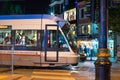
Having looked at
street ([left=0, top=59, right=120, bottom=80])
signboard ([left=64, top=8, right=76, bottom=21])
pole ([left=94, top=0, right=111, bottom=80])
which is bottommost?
street ([left=0, top=59, right=120, bottom=80])

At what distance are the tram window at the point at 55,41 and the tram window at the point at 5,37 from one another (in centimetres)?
253

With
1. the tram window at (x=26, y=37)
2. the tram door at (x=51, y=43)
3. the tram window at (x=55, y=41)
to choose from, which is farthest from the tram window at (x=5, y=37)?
the tram window at (x=55, y=41)

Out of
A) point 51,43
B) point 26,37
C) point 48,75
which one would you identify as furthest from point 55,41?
point 48,75

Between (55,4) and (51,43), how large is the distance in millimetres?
50831

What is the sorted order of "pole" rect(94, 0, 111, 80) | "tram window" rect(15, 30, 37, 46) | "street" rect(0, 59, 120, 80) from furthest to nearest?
1. "tram window" rect(15, 30, 37, 46)
2. "street" rect(0, 59, 120, 80)
3. "pole" rect(94, 0, 111, 80)

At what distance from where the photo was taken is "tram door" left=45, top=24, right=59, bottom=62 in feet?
68.6

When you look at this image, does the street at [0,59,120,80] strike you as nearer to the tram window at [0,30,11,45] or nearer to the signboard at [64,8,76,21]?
the tram window at [0,30,11,45]

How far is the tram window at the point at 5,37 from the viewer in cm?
2191

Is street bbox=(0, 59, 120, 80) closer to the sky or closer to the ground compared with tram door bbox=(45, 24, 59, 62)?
closer to the ground

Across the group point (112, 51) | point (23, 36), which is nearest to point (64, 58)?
point (23, 36)

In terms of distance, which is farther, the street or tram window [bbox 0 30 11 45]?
tram window [bbox 0 30 11 45]

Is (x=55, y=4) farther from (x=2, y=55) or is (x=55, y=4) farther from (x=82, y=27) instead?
(x=2, y=55)

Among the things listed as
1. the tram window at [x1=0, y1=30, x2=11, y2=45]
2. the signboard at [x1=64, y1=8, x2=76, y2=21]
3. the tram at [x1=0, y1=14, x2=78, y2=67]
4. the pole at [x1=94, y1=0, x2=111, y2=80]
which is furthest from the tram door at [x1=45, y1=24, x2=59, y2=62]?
the signboard at [x1=64, y1=8, x2=76, y2=21]

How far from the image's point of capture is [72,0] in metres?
61.3
